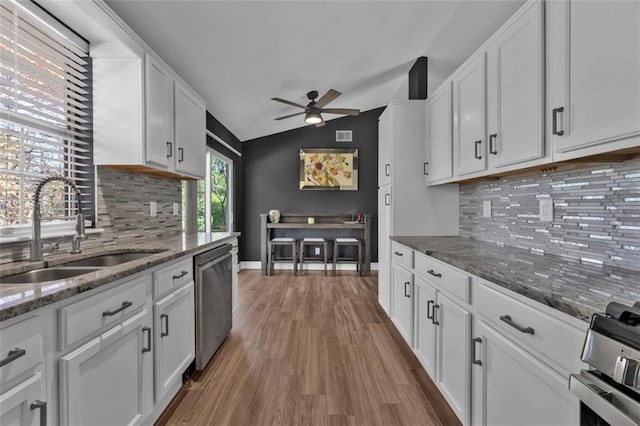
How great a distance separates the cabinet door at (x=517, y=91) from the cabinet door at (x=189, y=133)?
2.20 meters

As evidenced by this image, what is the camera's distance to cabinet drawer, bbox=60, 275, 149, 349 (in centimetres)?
97

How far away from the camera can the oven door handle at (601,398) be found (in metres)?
0.61

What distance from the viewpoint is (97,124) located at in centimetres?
191

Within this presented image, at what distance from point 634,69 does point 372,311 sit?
2.93 meters

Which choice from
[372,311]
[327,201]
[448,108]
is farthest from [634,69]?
[327,201]

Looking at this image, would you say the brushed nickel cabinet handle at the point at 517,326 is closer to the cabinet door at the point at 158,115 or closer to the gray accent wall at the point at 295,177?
the cabinet door at the point at 158,115

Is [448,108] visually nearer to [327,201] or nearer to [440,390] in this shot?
[440,390]

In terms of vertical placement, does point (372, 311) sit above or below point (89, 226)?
below

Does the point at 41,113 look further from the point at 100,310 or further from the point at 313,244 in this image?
the point at 313,244

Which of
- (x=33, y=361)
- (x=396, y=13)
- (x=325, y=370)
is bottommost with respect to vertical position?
(x=325, y=370)

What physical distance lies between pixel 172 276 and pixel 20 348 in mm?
901

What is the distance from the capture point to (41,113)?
63.7 inches

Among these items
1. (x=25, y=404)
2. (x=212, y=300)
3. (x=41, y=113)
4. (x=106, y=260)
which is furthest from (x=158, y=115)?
(x=25, y=404)

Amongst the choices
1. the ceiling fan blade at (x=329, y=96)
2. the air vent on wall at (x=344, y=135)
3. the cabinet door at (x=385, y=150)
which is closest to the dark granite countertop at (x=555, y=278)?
the cabinet door at (x=385, y=150)
